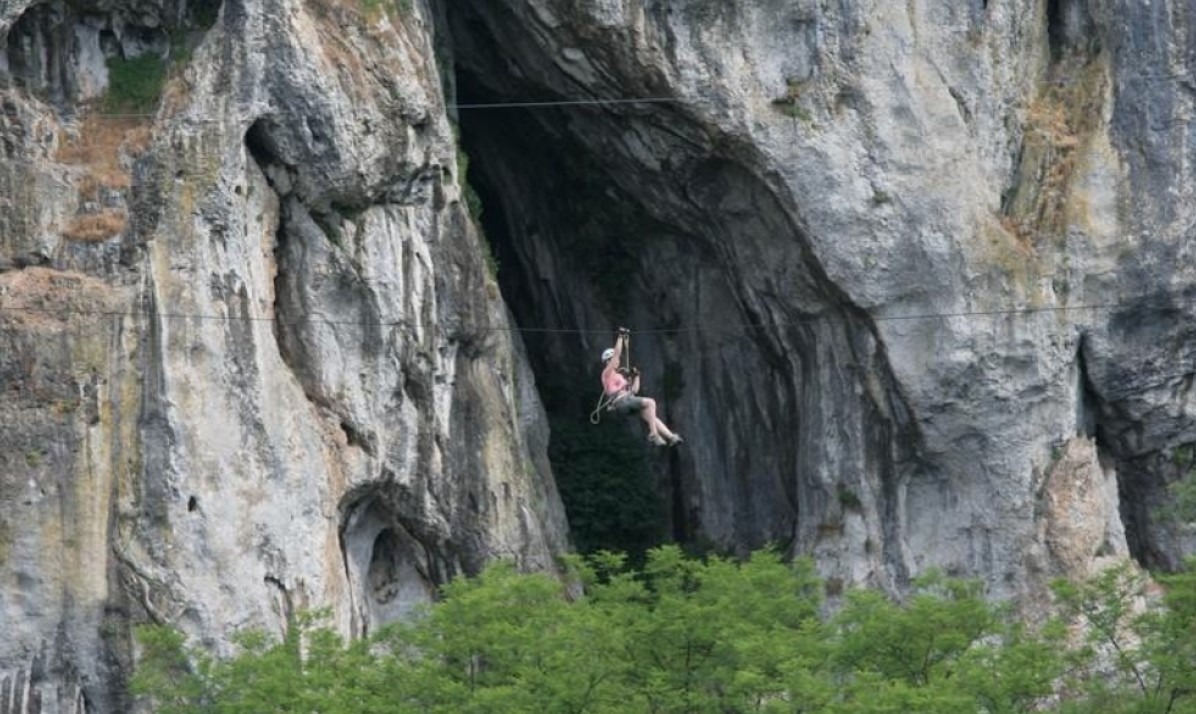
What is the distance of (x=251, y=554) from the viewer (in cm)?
4347

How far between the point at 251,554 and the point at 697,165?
8067 millimetres

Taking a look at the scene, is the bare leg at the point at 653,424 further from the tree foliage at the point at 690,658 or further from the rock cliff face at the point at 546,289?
the rock cliff face at the point at 546,289

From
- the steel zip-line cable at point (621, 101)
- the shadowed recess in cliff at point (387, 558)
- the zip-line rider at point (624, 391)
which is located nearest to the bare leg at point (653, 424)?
the zip-line rider at point (624, 391)

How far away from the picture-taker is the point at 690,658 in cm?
4188

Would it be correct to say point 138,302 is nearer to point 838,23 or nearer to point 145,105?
point 145,105

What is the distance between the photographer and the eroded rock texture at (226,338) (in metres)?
42.7

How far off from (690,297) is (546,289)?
84.4 inches

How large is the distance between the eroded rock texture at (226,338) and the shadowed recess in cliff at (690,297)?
2874 mm

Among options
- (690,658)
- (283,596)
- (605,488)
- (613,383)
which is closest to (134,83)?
(283,596)

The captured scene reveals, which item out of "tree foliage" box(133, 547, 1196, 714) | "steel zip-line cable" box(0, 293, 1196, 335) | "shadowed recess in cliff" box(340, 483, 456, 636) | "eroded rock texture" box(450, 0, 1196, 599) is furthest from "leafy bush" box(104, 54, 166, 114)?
"tree foliage" box(133, 547, 1196, 714)

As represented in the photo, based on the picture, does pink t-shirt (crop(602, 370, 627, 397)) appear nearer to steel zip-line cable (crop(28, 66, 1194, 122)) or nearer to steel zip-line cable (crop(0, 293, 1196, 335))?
steel zip-line cable (crop(0, 293, 1196, 335))

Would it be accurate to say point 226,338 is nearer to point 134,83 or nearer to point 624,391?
point 134,83

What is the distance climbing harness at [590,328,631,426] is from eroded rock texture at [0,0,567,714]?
153 cm

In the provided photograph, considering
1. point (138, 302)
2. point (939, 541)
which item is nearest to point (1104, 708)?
point (939, 541)
